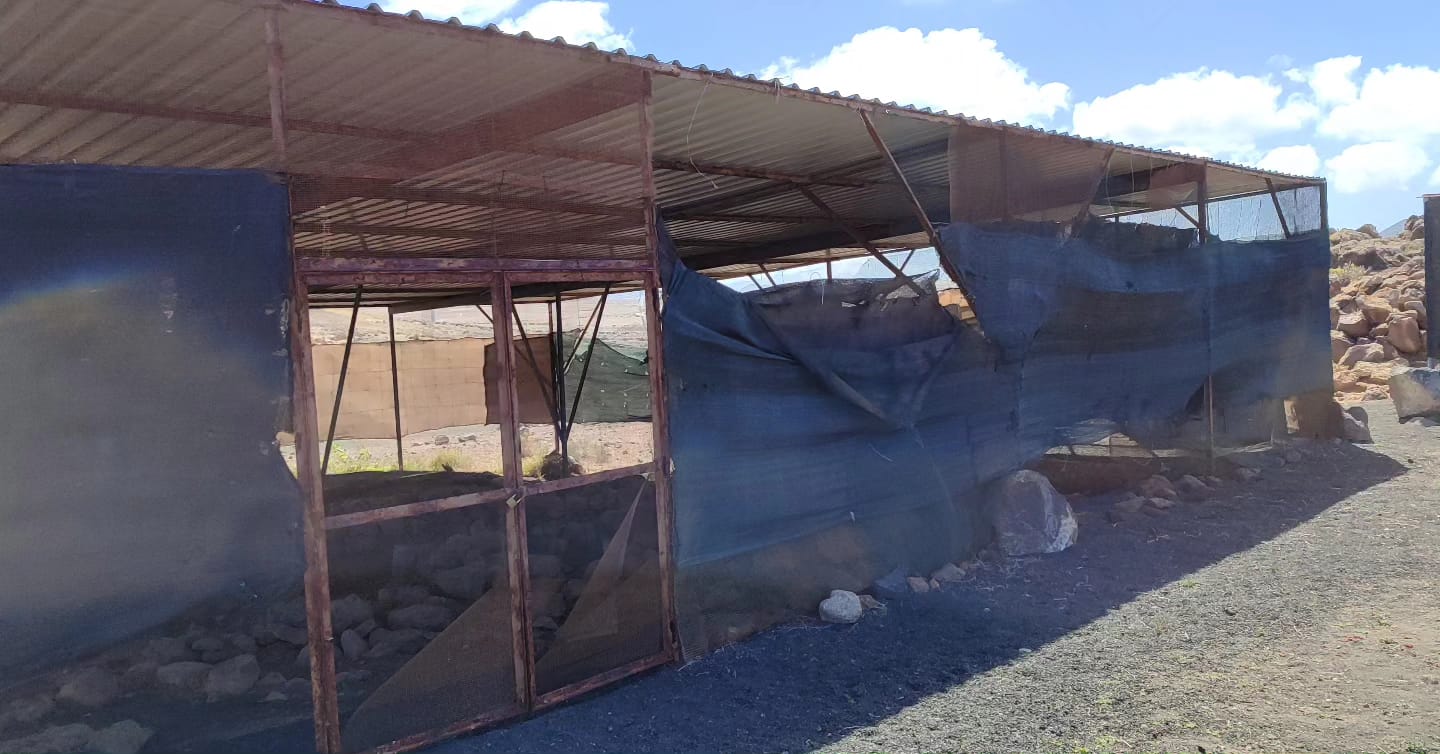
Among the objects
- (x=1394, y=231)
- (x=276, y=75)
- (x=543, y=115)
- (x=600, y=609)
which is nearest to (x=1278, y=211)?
(x=543, y=115)

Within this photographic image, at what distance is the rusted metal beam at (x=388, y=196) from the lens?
3.96 metres

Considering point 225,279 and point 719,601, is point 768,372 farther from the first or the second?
point 225,279

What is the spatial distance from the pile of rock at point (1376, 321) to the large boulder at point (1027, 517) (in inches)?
481

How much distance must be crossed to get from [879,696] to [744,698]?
665 mm

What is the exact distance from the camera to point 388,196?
5.65m

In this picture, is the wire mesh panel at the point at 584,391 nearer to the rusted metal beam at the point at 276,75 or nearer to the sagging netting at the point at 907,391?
the sagging netting at the point at 907,391

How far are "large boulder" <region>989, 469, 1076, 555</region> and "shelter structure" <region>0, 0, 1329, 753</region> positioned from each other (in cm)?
30

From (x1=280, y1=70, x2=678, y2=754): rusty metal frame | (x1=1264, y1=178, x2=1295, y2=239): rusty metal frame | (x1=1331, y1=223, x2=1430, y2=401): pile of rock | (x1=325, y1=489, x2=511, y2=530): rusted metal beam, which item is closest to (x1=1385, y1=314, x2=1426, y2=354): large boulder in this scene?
(x1=1331, y1=223, x2=1430, y2=401): pile of rock

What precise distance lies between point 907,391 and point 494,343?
2725 mm

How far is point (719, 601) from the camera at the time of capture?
17.7 ft

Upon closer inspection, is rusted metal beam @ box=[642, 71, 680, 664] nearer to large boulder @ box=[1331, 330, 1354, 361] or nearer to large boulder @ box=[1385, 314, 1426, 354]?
large boulder @ box=[1385, 314, 1426, 354]

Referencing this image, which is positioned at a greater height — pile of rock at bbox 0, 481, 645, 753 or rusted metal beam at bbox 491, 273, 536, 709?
rusted metal beam at bbox 491, 273, 536, 709

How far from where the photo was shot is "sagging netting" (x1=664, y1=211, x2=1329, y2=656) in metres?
5.30

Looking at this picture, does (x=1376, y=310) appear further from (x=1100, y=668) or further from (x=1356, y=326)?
(x=1100, y=668)
